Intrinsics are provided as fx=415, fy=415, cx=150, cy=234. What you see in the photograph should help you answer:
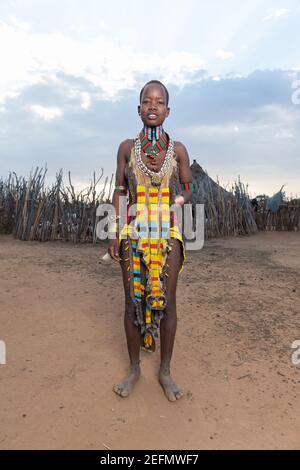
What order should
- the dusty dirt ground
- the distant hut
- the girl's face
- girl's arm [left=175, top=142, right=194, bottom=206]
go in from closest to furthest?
1. the dusty dirt ground
2. the girl's face
3. girl's arm [left=175, top=142, right=194, bottom=206]
4. the distant hut

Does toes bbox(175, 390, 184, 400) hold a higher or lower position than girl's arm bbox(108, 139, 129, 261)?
lower

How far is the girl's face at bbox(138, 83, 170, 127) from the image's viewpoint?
2309mm

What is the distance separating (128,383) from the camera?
244 cm

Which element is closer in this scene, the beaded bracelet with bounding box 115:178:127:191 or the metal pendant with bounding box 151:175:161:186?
the metal pendant with bounding box 151:175:161:186

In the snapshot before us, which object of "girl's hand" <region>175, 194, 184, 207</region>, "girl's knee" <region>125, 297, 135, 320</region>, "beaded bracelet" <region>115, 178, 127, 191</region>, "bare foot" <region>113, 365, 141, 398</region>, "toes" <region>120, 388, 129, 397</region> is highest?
"beaded bracelet" <region>115, 178, 127, 191</region>

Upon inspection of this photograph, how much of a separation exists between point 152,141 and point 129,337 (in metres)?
1.16

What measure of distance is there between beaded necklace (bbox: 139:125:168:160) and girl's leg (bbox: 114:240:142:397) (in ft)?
1.76

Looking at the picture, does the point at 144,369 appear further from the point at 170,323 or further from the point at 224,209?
the point at 224,209

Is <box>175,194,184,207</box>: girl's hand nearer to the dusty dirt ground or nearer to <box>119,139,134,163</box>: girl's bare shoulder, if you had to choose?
<box>119,139,134,163</box>: girl's bare shoulder

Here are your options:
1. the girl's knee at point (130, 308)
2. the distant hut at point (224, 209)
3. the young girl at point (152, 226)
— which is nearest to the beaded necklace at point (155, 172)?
the young girl at point (152, 226)

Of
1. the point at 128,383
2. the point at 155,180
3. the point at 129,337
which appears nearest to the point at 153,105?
the point at 155,180

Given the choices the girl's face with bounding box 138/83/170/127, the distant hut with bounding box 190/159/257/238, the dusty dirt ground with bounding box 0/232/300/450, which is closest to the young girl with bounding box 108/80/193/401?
the girl's face with bounding box 138/83/170/127

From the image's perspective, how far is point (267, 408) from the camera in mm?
2363
